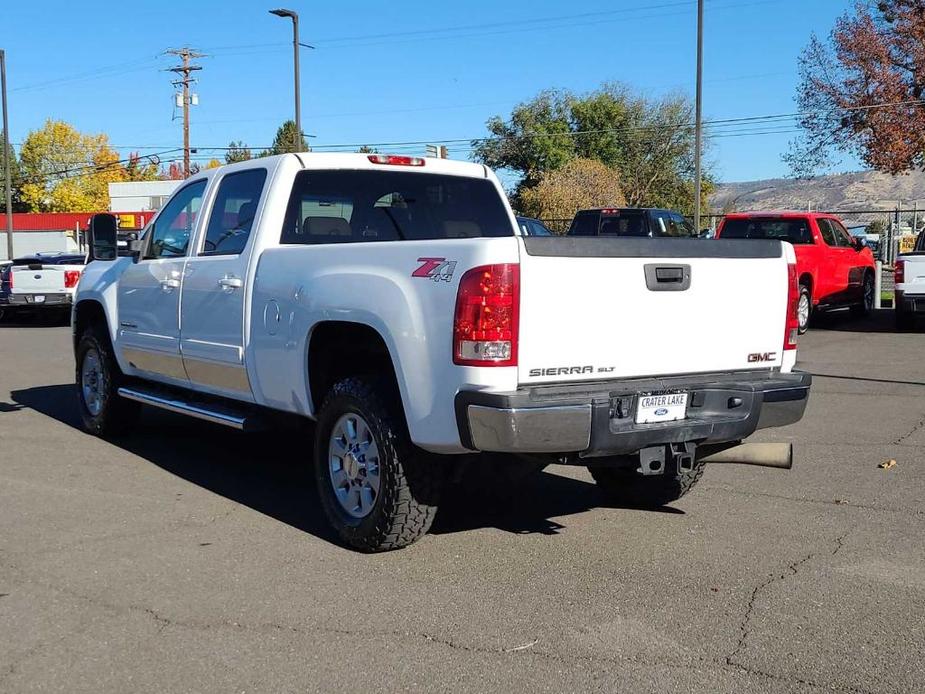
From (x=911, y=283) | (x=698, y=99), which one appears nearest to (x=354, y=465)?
(x=911, y=283)

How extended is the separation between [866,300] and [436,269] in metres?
16.3

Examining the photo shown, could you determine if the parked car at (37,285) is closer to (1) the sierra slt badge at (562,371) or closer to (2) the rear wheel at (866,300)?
(2) the rear wheel at (866,300)

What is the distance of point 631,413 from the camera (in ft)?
15.6

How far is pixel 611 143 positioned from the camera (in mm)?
66562

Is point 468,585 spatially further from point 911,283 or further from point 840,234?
point 840,234

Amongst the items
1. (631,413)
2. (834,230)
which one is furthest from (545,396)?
(834,230)

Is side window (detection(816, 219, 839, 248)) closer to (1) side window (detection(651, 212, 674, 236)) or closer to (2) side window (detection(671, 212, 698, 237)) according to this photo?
(1) side window (detection(651, 212, 674, 236))

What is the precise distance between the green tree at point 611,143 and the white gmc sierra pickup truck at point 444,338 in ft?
193

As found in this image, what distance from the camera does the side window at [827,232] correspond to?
1739cm

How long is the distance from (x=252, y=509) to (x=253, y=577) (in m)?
1.31

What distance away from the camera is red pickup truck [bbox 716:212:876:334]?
16.6 meters

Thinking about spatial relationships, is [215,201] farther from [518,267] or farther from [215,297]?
[518,267]

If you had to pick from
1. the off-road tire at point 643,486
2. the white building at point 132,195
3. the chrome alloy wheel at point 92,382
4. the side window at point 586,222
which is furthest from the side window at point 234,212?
the white building at point 132,195

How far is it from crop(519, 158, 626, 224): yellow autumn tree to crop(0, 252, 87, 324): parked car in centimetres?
3145
